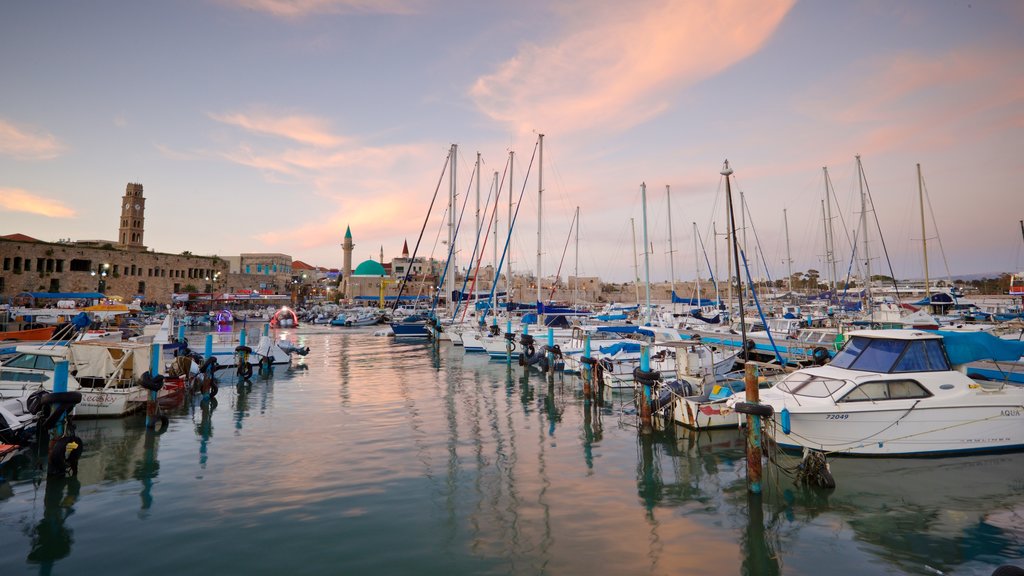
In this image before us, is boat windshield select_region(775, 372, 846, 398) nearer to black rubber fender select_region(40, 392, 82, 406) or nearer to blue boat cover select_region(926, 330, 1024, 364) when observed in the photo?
blue boat cover select_region(926, 330, 1024, 364)

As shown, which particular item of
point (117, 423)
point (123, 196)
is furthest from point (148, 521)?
point (123, 196)

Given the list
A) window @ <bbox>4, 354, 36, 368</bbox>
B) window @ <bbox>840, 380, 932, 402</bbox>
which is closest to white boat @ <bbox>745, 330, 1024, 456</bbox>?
window @ <bbox>840, 380, 932, 402</bbox>

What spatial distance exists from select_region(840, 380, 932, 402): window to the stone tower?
12729 cm

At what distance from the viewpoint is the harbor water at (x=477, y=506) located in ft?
26.8

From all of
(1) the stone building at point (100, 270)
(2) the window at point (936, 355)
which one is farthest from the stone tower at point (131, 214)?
(2) the window at point (936, 355)

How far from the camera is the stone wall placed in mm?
60594

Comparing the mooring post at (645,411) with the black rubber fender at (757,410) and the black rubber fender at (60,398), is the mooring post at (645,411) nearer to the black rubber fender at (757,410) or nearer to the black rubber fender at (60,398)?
the black rubber fender at (757,410)

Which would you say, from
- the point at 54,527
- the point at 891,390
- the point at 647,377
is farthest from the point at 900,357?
the point at 54,527

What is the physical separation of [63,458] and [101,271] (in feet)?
248

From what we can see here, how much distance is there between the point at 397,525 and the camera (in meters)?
9.42

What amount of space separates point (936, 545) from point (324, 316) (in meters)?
86.6

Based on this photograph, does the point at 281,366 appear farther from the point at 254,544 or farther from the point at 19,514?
the point at 254,544

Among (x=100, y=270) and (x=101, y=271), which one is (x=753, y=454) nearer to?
(x=101, y=271)

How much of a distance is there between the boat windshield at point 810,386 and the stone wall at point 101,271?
80788mm
